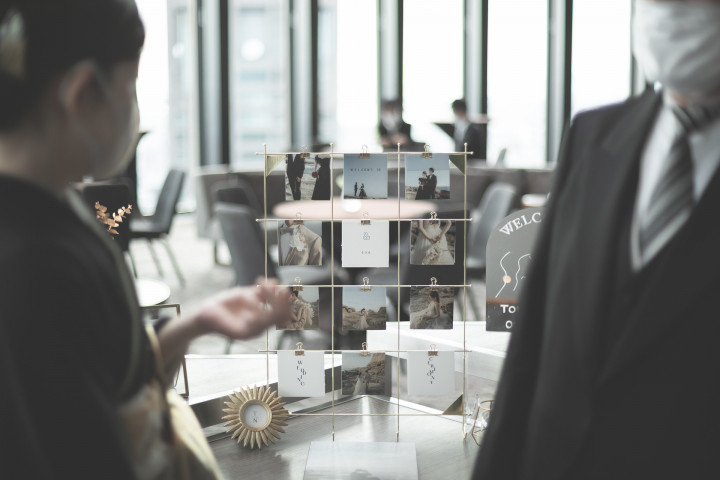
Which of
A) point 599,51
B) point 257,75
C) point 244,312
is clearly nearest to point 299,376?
point 244,312

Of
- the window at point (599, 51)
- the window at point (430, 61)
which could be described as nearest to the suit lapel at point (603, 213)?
the window at point (430, 61)

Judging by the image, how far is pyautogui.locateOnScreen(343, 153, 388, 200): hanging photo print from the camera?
1.61 metres

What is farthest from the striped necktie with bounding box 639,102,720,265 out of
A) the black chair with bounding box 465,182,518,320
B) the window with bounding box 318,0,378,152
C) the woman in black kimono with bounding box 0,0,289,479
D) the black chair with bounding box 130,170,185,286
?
the window with bounding box 318,0,378,152

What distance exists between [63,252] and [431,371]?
109 cm

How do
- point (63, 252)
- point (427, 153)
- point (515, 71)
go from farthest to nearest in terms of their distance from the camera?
point (515, 71), point (427, 153), point (63, 252)

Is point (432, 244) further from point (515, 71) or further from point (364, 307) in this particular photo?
point (515, 71)

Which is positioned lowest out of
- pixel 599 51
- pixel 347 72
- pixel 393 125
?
pixel 393 125

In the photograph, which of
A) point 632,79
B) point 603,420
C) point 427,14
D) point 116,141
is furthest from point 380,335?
point 632,79

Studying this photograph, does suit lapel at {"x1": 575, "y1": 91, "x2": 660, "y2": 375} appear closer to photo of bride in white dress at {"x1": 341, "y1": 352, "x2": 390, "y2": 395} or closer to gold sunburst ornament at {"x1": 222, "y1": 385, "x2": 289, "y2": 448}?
photo of bride in white dress at {"x1": 341, "y1": 352, "x2": 390, "y2": 395}

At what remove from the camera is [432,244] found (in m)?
1.64

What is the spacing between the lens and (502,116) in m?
11.6

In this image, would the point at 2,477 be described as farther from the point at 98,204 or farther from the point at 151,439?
the point at 98,204

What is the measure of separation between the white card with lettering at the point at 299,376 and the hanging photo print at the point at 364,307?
122mm

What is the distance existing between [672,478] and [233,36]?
10037 mm
